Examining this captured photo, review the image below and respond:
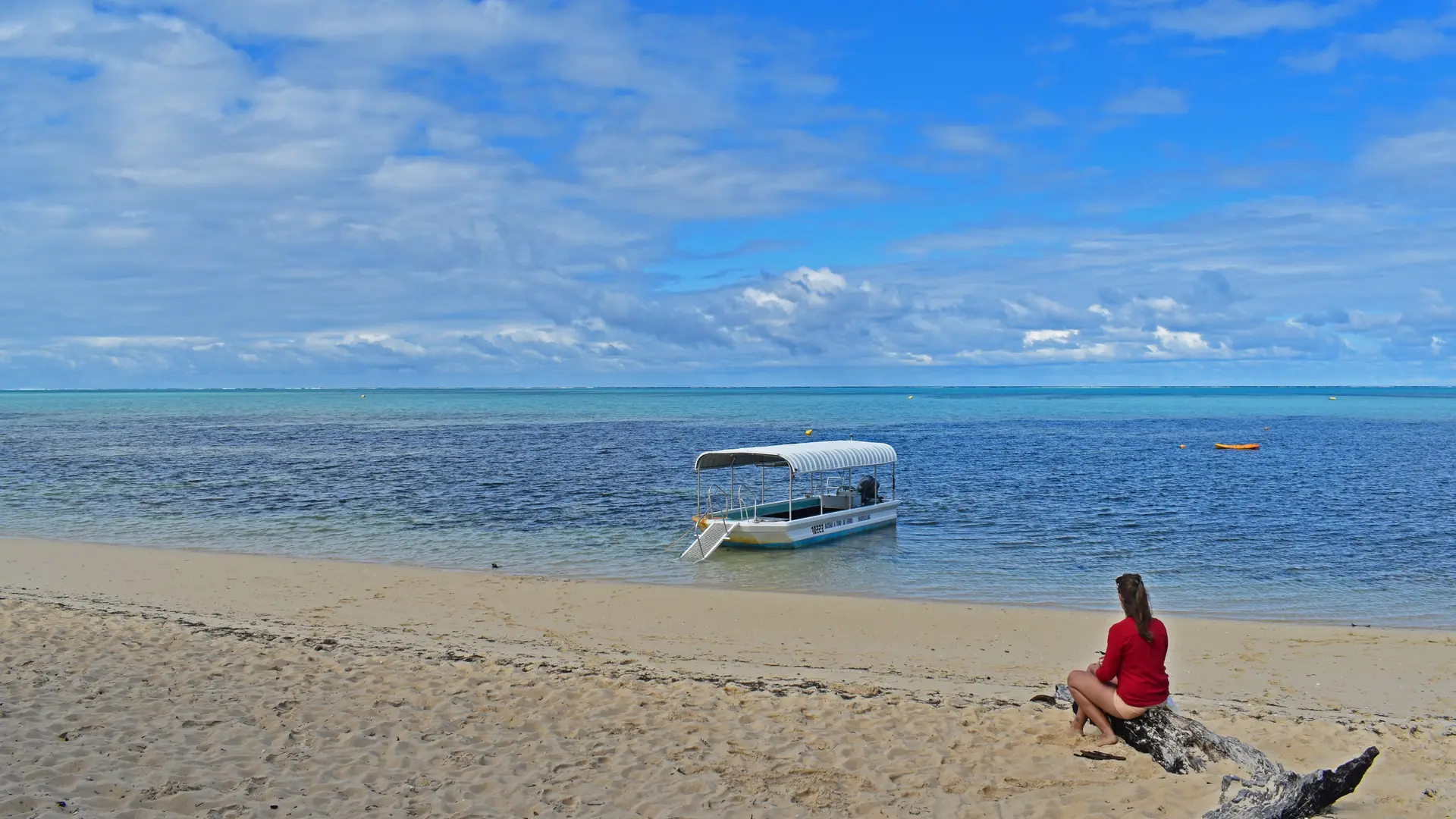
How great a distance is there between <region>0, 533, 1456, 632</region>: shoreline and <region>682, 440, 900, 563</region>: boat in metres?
3.76

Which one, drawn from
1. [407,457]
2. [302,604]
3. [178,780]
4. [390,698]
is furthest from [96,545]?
[407,457]

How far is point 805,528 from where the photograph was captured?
2697 centimetres

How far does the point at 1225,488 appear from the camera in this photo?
1597 inches

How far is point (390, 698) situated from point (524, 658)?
276 cm

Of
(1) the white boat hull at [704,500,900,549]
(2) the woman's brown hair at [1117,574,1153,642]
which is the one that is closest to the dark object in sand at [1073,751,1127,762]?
(2) the woman's brown hair at [1117,574,1153,642]

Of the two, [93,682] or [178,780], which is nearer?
[178,780]

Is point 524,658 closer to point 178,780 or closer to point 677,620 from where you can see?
point 677,620

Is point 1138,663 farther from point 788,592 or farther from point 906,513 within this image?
point 906,513

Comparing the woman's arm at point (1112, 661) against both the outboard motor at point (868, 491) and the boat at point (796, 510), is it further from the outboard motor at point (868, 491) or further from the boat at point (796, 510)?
the outboard motor at point (868, 491)

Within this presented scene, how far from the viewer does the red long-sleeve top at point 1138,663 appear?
8898 mm

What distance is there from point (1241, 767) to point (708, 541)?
56.2 ft

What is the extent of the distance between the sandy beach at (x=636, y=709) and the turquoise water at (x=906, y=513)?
168 inches

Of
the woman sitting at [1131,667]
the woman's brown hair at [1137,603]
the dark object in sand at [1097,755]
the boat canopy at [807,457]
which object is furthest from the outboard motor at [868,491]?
the woman's brown hair at [1137,603]

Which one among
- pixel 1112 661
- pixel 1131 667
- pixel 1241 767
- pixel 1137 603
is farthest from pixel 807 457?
pixel 1241 767
